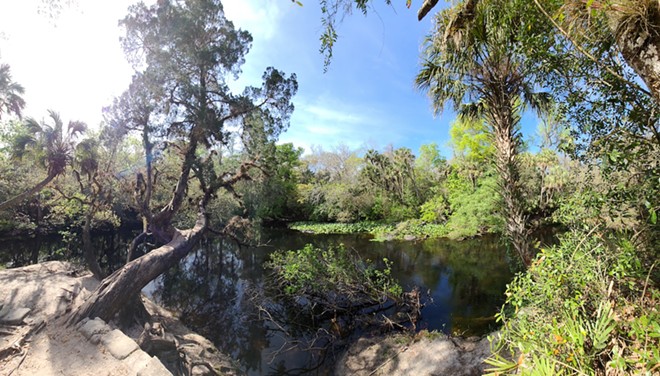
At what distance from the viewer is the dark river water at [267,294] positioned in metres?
7.03

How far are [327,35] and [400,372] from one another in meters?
5.98

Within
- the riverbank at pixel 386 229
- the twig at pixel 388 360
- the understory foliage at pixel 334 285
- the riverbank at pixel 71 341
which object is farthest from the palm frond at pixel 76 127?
the riverbank at pixel 386 229

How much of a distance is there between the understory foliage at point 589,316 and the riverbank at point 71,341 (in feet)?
14.7

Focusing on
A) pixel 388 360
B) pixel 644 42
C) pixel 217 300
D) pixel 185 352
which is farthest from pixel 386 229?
pixel 644 42

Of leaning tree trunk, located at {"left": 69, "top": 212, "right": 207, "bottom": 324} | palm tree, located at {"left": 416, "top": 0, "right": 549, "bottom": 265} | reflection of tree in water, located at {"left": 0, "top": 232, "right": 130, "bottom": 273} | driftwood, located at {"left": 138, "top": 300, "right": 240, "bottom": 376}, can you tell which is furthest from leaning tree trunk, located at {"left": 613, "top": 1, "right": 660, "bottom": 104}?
reflection of tree in water, located at {"left": 0, "top": 232, "right": 130, "bottom": 273}

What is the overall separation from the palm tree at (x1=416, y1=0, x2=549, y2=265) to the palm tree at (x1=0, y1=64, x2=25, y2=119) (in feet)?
52.5

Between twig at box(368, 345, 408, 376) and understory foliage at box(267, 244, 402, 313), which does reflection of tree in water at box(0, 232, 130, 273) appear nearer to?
understory foliage at box(267, 244, 402, 313)

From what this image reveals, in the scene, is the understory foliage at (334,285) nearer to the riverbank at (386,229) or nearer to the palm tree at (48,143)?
the palm tree at (48,143)

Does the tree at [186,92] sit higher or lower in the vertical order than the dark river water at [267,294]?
higher

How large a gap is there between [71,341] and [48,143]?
23.7ft

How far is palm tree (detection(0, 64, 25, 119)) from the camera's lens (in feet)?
36.9

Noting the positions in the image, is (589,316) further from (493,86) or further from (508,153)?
(493,86)

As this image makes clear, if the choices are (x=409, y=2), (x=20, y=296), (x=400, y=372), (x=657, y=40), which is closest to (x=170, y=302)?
(x=20, y=296)

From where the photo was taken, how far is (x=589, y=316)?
2.49 metres
